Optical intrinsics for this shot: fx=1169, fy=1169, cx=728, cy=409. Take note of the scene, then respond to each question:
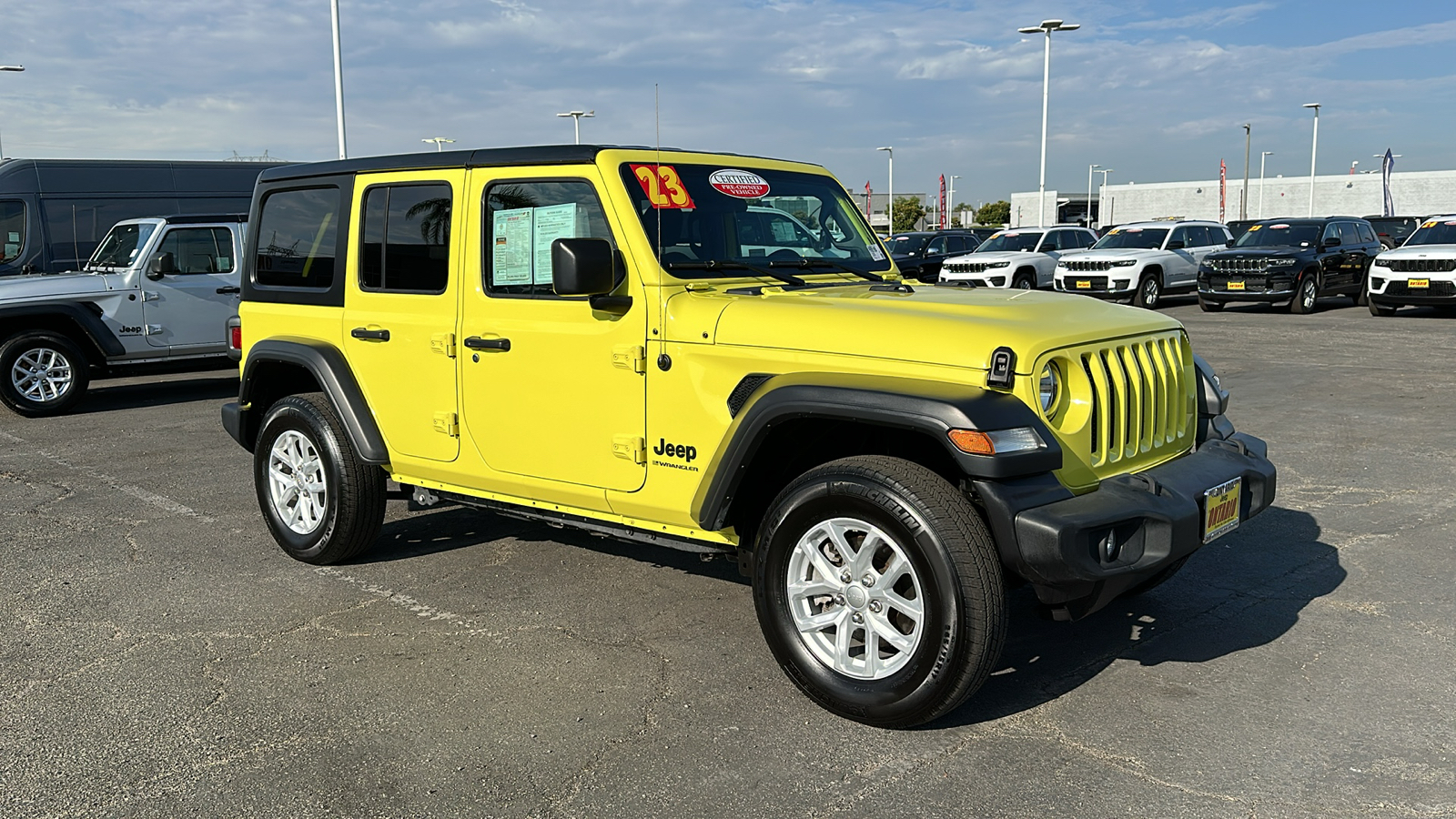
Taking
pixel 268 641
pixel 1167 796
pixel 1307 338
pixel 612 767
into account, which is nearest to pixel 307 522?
pixel 268 641

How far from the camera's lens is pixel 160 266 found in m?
11.7

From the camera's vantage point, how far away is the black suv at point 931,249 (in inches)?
1013

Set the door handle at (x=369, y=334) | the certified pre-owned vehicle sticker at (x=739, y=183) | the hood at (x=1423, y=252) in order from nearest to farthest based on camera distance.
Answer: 1. the certified pre-owned vehicle sticker at (x=739, y=183)
2. the door handle at (x=369, y=334)
3. the hood at (x=1423, y=252)

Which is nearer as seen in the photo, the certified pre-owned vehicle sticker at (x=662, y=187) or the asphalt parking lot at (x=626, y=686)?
the asphalt parking lot at (x=626, y=686)

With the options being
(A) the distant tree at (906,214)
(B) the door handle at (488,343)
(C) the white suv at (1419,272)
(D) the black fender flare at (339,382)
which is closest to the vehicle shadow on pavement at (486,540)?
(D) the black fender flare at (339,382)

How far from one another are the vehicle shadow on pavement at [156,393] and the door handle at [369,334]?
7.54m

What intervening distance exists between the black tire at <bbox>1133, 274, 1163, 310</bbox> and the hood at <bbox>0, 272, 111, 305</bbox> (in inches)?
691

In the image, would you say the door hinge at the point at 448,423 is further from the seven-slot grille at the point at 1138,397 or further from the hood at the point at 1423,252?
the hood at the point at 1423,252

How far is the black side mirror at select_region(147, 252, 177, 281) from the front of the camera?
11.6 metres

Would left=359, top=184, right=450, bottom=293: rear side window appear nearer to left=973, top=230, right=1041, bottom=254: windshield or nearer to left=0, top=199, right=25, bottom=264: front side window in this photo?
left=0, top=199, right=25, bottom=264: front side window

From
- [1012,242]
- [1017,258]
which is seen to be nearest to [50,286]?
[1017,258]

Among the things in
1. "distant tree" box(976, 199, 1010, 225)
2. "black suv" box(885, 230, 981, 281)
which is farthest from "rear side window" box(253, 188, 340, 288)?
"distant tree" box(976, 199, 1010, 225)

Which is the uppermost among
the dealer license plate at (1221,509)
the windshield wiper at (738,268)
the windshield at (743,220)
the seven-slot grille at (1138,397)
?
the windshield at (743,220)

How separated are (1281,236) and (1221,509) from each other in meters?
20.0
